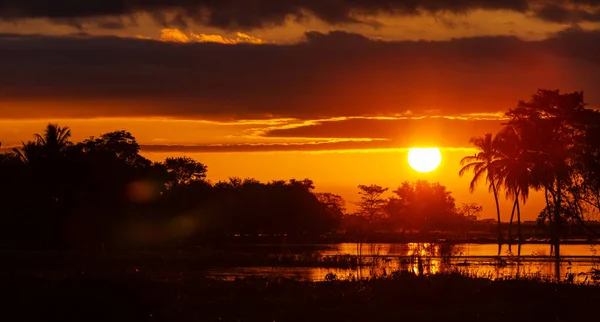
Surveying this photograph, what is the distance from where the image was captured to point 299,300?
28547mm

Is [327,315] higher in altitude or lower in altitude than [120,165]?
lower

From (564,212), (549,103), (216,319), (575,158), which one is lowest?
(216,319)

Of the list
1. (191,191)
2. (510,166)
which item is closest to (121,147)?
(191,191)

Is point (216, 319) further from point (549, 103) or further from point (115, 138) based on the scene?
point (115, 138)

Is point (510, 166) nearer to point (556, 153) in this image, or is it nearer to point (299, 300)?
point (556, 153)

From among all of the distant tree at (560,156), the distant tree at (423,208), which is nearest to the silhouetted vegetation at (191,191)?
the distant tree at (560,156)

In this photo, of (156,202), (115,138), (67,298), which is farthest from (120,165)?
(67,298)

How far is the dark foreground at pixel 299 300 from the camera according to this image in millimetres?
25016

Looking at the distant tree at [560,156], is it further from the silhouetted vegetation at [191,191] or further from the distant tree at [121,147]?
the distant tree at [121,147]

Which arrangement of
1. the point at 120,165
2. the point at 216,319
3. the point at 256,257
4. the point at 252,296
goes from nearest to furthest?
the point at 216,319 → the point at 252,296 → the point at 256,257 → the point at 120,165

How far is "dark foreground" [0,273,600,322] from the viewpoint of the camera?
25.0 metres

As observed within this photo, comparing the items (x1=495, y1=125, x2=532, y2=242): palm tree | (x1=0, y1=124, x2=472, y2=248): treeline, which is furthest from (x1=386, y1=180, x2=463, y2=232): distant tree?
(x1=495, y1=125, x2=532, y2=242): palm tree

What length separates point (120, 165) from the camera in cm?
8894

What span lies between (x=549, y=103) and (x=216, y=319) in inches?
2124
